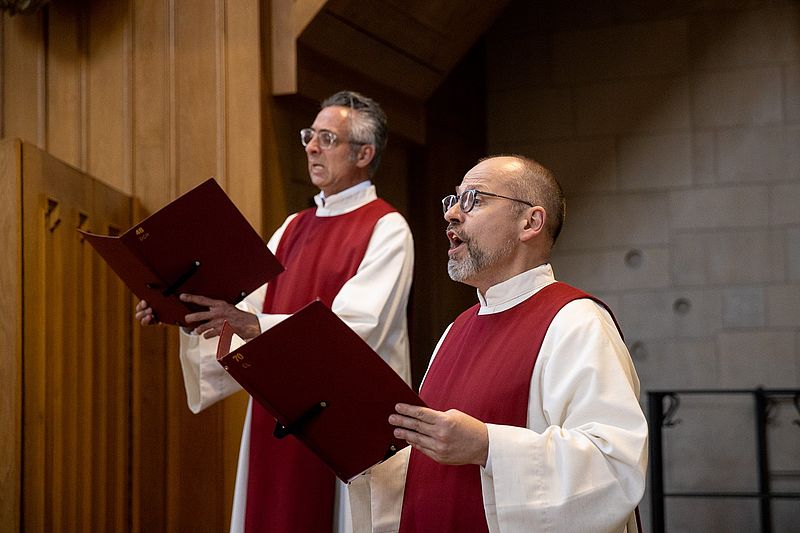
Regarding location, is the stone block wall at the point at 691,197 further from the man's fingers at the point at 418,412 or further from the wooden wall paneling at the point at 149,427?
the man's fingers at the point at 418,412

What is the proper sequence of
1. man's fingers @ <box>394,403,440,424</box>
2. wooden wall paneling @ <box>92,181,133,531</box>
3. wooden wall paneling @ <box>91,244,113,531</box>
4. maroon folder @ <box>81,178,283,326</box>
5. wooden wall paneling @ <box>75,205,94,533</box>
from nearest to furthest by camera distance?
man's fingers @ <box>394,403,440,424</box> → maroon folder @ <box>81,178,283,326</box> → wooden wall paneling @ <box>75,205,94,533</box> → wooden wall paneling @ <box>91,244,113,531</box> → wooden wall paneling @ <box>92,181,133,531</box>

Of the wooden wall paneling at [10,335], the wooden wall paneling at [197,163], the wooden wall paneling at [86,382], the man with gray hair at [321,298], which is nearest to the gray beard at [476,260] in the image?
the man with gray hair at [321,298]

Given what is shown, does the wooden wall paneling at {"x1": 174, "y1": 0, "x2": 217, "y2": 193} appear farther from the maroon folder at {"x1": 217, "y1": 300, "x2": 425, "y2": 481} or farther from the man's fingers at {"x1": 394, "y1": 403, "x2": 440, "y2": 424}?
the man's fingers at {"x1": 394, "y1": 403, "x2": 440, "y2": 424}

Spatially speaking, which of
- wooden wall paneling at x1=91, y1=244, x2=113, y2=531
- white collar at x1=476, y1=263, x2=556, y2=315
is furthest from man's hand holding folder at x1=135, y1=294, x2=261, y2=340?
white collar at x1=476, y1=263, x2=556, y2=315

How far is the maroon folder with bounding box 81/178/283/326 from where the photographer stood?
132 inches

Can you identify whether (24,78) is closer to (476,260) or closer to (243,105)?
(243,105)

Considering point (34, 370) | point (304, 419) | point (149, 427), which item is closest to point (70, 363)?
point (34, 370)

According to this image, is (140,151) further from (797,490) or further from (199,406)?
(797,490)

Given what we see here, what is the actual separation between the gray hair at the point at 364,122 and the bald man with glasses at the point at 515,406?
1.29m

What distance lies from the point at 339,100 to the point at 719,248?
3192mm

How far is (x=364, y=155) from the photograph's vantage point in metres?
4.26

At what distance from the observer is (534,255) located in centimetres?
288

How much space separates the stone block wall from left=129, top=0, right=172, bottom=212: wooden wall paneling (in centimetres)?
275

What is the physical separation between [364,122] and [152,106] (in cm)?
124
